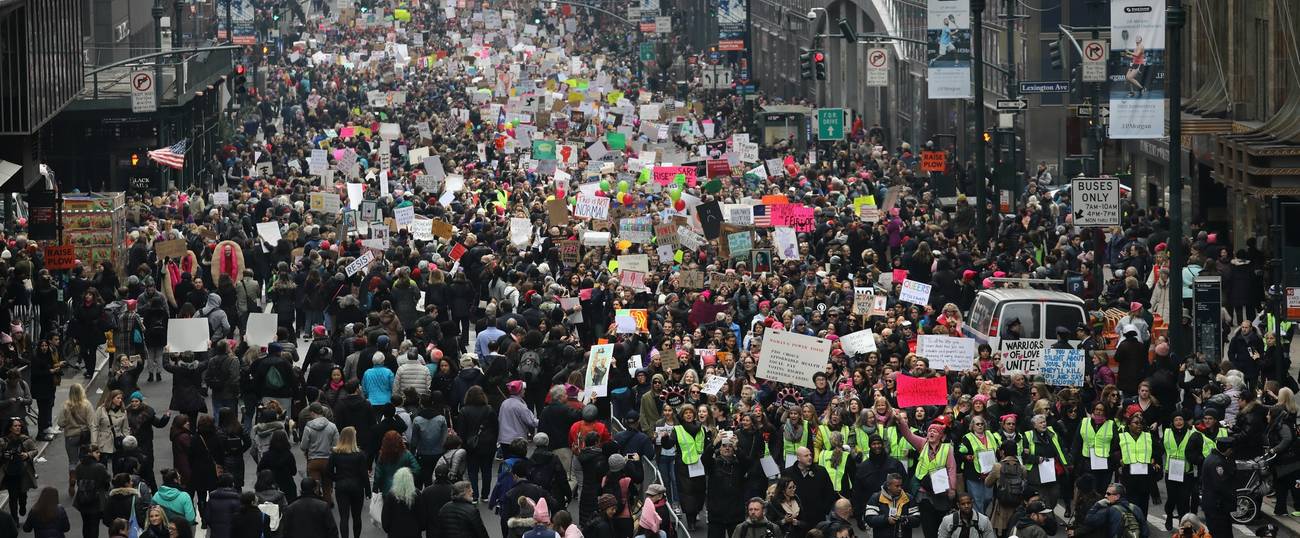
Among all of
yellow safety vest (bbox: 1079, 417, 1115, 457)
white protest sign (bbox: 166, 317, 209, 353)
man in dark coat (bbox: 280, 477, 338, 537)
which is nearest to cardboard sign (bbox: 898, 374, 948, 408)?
yellow safety vest (bbox: 1079, 417, 1115, 457)

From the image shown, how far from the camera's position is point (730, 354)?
24.2m

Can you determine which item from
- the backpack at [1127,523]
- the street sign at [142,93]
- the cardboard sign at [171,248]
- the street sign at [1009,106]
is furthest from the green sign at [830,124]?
the backpack at [1127,523]

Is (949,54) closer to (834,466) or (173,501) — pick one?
(834,466)

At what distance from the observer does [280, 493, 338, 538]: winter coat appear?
57.1 ft

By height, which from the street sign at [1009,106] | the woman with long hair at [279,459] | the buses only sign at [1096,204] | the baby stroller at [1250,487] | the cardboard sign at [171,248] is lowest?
the baby stroller at [1250,487]

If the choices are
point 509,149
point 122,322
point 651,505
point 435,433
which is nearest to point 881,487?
point 651,505

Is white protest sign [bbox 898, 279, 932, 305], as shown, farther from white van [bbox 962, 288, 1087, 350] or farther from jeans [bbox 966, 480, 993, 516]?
jeans [bbox 966, 480, 993, 516]

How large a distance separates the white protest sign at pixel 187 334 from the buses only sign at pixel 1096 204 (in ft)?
41.5

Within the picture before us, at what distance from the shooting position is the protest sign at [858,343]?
24500mm

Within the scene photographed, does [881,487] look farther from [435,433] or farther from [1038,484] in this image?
[435,433]

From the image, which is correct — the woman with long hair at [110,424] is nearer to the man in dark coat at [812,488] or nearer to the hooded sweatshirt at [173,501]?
the hooded sweatshirt at [173,501]

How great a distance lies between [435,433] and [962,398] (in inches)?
182

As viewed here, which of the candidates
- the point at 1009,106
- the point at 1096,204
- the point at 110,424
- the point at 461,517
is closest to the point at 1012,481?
the point at 461,517

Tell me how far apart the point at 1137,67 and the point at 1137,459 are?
8571 millimetres
